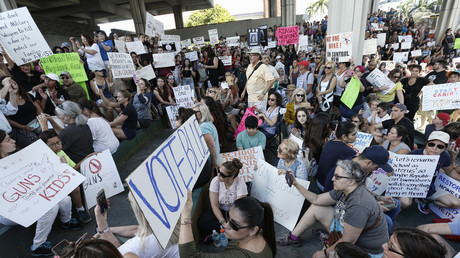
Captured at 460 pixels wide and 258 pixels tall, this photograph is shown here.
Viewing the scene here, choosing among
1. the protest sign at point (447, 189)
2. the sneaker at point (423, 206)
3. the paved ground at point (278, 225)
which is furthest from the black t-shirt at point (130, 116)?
the protest sign at point (447, 189)

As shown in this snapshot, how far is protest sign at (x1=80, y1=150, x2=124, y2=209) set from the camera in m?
3.52

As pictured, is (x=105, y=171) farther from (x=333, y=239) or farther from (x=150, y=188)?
(x=333, y=239)

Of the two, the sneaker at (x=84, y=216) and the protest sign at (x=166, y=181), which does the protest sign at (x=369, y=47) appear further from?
the sneaker at (x=84, y=216)

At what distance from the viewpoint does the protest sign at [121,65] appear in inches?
230

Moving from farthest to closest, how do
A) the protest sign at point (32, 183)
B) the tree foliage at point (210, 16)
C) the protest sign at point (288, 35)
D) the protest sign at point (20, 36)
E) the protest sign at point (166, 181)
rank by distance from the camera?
the tree foliage at point (210, 16) < the protest sign at point (288, 35) < the protest sign at point (20, 36) < the protest sign at point (32, 183) < the protest sign at point (166, 181)

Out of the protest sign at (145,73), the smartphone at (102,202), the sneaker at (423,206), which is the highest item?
the protest sign at (145,73)

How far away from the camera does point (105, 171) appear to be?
12.3ft

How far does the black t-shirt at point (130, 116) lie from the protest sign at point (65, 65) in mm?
1699

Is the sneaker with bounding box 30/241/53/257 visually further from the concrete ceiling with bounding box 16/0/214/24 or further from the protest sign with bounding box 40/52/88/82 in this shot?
the concrete ceiling with bounding box 16/0/214/24

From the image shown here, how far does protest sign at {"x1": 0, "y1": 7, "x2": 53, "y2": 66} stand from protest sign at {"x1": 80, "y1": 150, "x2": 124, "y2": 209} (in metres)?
2.62

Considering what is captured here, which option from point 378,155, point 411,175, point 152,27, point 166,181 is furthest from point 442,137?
point 152,27

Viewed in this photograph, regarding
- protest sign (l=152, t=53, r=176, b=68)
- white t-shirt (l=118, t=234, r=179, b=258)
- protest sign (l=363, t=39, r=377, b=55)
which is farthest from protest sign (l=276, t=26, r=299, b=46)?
white t-shirt (l=118, t=234, r=179, b=258)

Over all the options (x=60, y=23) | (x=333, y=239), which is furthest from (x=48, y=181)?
(x=60, y=23)

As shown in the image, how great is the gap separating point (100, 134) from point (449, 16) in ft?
77.3
